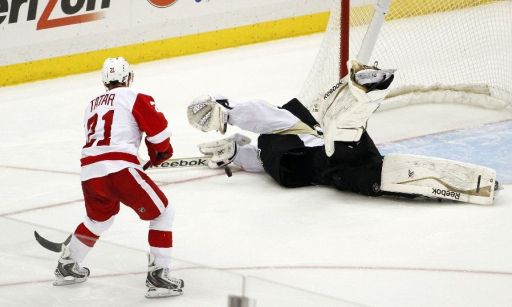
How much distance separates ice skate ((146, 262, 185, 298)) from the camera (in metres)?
2.50

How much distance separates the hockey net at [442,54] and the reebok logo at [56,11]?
1775 millimetres

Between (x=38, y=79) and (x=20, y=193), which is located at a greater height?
(x=38, y=79)

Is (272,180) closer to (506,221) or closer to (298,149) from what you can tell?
(298,149)

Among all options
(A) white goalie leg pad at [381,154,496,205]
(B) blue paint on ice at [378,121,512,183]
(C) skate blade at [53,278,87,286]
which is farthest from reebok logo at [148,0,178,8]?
(C) skate blade at [53,278,87,286]

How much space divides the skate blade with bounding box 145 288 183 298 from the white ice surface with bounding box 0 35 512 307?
19mm

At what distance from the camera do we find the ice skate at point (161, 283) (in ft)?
8.19

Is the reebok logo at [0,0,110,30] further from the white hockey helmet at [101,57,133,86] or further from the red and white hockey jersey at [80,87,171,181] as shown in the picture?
the red and white hockey jersey at [80,87,171,181]

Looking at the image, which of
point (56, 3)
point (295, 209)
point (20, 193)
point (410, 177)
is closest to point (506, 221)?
point (410, 177)

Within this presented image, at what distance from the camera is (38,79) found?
265 inches

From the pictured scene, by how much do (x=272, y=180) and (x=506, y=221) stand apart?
105cm

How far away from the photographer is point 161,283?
2.71 meters

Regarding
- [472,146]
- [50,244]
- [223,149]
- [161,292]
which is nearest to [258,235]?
[223,149]

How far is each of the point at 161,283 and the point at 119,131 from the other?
678 mm

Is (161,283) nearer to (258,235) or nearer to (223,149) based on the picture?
(258,235)
